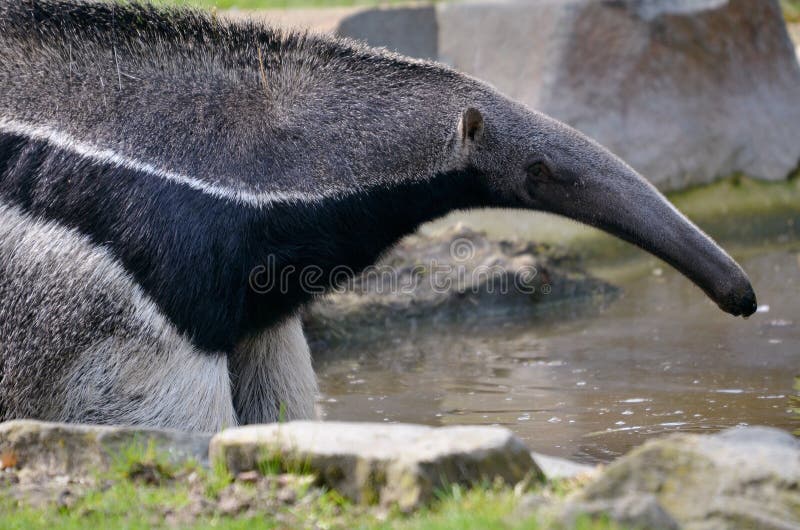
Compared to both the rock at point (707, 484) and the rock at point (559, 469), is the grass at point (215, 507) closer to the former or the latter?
the rock at point (559, 469)

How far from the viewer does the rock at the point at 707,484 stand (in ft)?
12.2

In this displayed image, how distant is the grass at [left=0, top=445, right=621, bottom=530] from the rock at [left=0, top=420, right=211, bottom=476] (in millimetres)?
123

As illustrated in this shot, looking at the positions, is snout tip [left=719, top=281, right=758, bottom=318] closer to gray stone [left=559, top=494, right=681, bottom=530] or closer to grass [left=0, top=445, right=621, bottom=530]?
grass [left=0, top=445, right=621, bottom=530]

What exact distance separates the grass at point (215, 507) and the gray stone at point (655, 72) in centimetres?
904

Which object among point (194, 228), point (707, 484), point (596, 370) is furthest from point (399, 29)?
point (707, 484)

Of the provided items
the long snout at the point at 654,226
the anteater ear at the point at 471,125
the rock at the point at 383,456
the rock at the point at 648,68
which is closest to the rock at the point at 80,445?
the rock at the point at 383,456

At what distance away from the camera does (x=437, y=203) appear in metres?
5.82

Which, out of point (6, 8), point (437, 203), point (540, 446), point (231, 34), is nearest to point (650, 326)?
point (540, 446)

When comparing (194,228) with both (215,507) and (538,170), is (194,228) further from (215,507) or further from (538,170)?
(538,170)

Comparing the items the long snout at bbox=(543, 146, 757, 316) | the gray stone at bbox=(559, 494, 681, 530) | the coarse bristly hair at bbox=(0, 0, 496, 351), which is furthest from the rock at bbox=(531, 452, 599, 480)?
the coarse bristly hair at bbox=(0, 0, 496, 351)

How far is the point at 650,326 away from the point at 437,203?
4.12 m

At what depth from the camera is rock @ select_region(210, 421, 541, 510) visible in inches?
156

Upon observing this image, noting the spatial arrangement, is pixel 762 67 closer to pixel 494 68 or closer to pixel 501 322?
pixel 494 68

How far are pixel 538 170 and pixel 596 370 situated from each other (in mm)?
2696
